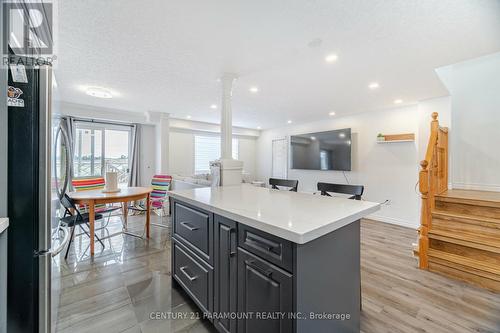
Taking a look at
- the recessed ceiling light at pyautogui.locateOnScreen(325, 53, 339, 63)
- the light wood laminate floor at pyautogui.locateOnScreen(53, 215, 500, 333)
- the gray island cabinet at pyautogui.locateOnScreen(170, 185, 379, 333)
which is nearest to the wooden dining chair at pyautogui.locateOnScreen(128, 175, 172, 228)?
the light wood laminate floor at pyautogui.locateOnScreen(53, 215, 500, 333)

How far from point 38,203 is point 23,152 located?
0.24 meters

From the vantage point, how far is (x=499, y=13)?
1509 millimetres

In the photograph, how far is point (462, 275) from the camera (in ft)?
7.04

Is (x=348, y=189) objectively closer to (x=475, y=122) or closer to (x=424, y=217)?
(x=424, y=217)

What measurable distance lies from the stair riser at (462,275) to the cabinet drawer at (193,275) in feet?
8.22

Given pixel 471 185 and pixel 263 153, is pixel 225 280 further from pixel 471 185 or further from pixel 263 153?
pixel 263 153

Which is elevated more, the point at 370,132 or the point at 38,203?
the point at 370,132

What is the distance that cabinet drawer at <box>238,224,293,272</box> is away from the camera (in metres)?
0.96

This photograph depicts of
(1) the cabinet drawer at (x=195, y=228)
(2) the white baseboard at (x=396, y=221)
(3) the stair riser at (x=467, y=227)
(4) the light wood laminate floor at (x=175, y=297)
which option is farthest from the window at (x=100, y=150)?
(3) the stair riser at (x=467, y=227)

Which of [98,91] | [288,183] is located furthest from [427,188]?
[98,91]

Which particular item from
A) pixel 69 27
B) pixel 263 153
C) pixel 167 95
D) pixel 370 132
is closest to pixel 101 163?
pixel 167 95

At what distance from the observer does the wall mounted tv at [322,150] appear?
4688 millimetres

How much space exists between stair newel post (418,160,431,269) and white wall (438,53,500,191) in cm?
153

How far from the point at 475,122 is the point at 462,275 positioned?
2499mm
